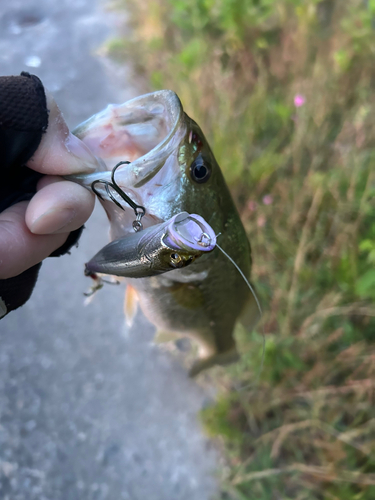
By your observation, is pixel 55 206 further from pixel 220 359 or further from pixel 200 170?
pixel 220 359

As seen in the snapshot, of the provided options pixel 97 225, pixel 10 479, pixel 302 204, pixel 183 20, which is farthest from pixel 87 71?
pixel 10 479

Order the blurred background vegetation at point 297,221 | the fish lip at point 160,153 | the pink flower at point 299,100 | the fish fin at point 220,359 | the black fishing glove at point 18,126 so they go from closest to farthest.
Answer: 1. the black fishing glove at point 18,126
2. the fish lip at point 160,153
3. the fish fin at point 220,359
4. the blurred background vegetation at point 297,221
5. the pink flower at point 299,100

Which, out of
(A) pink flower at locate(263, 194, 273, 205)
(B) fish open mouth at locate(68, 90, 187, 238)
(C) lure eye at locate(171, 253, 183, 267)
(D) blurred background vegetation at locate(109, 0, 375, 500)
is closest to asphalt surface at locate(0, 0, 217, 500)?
(D) blurred background vegetation at locate(109, 0, 375, 500)

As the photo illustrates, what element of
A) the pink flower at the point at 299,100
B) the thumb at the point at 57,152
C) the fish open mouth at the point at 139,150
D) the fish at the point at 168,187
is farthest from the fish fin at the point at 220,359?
the pink flower at the point at 299,100

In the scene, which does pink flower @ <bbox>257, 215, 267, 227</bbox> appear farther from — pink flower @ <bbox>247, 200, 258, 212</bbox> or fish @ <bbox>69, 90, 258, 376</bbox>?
fish @ <bbox>69, 90, 258, 376</bbox>

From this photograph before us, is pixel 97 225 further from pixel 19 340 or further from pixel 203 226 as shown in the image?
pixel 203 226

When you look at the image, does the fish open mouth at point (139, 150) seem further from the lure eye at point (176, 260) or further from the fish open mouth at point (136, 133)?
the lure eye at point (176, 260)
